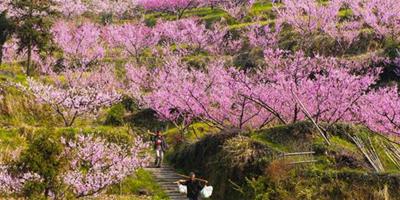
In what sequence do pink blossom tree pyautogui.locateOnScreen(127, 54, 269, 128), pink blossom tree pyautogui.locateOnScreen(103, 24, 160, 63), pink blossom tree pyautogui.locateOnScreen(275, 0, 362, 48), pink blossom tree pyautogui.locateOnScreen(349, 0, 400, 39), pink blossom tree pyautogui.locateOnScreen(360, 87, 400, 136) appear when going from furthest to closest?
pink blossom tree pyautogui.locateOnScreen(103, 24, 160, 63)
pink blossom tree pyautogui.locateOnScreen(275, 0, 362, 48)
pink blossom tree pyautogui.locateOnScreen(349, 0, 400, 39)
pink blossom tree pyautogui.locateOnScreen(127, 54, 269, 128)
pink blossom tree pyautogui.locateOnScreen(360, 87, 400, 136)

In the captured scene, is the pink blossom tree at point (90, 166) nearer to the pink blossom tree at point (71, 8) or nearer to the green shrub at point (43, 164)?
the green shrub at point (43, 164)

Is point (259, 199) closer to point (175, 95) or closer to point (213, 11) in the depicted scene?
point (175, 95)

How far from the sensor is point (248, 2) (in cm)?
8488

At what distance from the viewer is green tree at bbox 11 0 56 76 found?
44.1 m

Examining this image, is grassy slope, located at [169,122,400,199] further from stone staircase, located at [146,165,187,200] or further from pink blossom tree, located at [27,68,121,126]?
pink blossom tree, located at [27,68,121,126]

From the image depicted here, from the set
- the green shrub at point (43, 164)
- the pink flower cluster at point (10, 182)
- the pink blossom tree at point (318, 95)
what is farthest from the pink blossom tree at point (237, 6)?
the green shrub at point (43, 164)

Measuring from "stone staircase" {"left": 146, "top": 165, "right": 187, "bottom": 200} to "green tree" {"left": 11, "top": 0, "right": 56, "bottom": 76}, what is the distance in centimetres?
2014

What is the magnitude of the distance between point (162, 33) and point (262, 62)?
30.5 meters

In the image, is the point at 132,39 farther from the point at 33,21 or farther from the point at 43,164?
the point at 43,164

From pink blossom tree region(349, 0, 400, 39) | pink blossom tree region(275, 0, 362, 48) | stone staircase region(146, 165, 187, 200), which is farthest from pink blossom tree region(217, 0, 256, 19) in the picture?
stone staircase region(146, 165, 187, 200)

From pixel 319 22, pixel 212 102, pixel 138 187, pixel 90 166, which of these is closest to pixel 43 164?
pixel 90 166

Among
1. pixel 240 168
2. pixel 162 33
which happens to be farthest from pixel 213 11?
pixel 240 168

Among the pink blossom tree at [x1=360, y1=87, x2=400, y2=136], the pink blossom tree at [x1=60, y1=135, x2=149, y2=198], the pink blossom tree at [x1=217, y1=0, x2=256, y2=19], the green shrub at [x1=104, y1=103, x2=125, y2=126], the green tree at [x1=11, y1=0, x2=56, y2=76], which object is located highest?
the pink blossom tree at [x1=217, y1=0, x2=256, y2=19]

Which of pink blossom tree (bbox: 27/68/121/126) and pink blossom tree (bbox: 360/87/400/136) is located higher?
pink blossom tree (bbox: 27/68/121/126)
